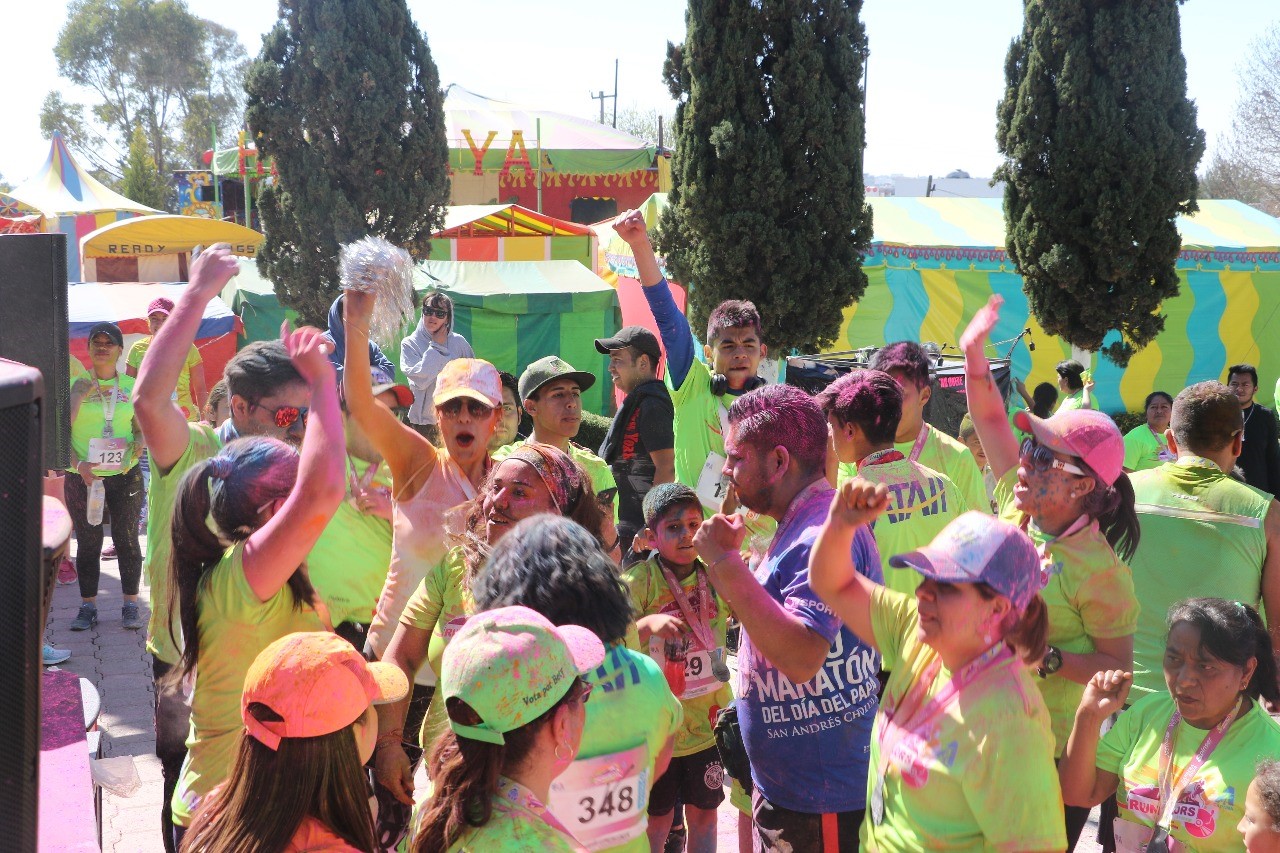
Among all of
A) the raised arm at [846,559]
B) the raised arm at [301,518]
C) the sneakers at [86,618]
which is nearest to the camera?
the raised arm at [846,559]

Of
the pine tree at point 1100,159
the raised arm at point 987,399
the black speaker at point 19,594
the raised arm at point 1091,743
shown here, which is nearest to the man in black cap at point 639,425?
the raised arm at point 987,399

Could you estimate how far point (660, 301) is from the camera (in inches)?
210

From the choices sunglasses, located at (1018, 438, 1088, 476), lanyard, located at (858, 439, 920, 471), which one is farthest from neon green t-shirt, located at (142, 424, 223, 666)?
sunglasses, located at (1018, 438, 1088, 476)

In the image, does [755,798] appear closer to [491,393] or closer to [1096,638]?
[1096,638]

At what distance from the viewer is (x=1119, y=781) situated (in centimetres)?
331

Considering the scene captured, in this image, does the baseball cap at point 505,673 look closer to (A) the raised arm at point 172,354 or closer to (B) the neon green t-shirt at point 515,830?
(B) the neon green t-shirt at point 515,830

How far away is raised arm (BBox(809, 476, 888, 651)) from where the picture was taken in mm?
2547

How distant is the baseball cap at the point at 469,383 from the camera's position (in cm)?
371

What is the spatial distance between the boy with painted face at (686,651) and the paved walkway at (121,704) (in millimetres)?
1032

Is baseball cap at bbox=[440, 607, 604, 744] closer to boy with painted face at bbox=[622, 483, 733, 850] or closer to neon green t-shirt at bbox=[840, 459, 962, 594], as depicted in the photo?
boy with painted face at bbox=[622, 483, 733, 850]

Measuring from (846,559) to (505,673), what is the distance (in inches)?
41.0

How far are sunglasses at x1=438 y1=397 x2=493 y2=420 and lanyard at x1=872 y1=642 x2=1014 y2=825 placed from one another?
5.73ft

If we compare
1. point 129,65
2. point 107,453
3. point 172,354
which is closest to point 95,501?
point 107,453

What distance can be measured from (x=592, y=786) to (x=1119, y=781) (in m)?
1.84
